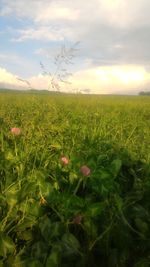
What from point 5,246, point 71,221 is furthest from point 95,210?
point 5,246

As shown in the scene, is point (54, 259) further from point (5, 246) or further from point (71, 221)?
point (71, 221)

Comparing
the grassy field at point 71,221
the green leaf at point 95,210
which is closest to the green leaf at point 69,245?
the grassy field at point 71,221

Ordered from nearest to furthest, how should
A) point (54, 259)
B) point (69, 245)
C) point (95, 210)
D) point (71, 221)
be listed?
point (54, 259)
point (69, 245)
point (95, 210)
point (71, 221)

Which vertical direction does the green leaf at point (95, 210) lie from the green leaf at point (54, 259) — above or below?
above

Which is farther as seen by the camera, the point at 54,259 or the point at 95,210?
the point at 95,210

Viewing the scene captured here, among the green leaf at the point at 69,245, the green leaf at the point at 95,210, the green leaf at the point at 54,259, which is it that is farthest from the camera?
the green leaf at the point at 95,210

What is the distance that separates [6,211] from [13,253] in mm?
241

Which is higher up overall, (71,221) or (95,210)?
(95,210)

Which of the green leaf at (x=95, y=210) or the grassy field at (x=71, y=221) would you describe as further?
the green leaf at (x=95, y=210)

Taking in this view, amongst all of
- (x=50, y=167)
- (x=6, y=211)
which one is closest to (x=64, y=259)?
(x=6, y=211)

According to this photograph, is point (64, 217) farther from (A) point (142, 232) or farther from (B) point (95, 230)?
(A) point (142, 232)

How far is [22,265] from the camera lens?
1.45 meters

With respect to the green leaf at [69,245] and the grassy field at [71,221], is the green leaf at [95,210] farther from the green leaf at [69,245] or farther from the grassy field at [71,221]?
the green leaf at [69,245]

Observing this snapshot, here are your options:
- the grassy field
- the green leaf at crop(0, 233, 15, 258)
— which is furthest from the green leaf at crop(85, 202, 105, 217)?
the green leaf at crop(0, 233, 15, 258)
